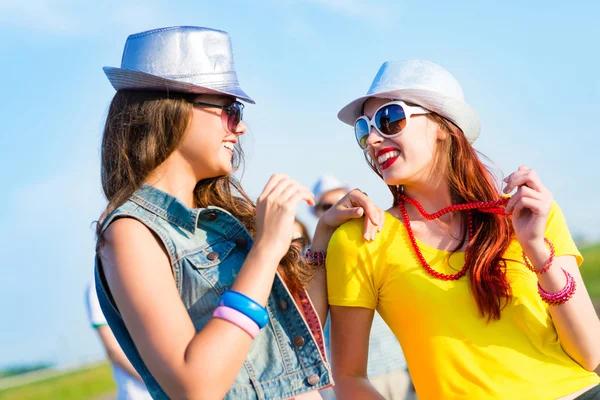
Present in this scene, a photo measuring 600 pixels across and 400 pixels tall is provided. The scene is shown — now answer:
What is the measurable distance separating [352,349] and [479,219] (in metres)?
0.82

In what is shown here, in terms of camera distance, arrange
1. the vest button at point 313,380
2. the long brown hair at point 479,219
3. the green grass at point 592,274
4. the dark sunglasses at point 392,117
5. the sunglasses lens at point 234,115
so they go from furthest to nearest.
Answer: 1. the green grass at point 592,274
2. the dark sunglasses at point 392,117
3. the long brown hair at point 479,219
4. the sunglasses lens at point 234,115
5. the vest button at point 313,380

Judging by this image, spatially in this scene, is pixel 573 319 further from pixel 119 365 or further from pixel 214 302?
pixel 119 365

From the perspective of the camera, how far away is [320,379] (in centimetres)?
259

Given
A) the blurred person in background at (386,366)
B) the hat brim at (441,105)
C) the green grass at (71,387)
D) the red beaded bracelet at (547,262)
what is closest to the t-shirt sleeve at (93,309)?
the blurred person in background at (386,366)

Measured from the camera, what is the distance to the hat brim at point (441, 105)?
3.26m

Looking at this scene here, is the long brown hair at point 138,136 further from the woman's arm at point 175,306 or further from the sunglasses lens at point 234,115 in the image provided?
the woman's arm at point 175,306

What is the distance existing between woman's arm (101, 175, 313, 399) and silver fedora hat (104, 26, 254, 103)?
0.58 metres

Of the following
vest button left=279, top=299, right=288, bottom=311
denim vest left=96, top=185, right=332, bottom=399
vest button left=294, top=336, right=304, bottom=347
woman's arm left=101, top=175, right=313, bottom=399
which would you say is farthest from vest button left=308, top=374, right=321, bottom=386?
woman's arm left=101, top=175, right=313, bottom=399

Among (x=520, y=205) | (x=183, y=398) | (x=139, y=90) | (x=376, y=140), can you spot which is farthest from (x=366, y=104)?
(x=183, y=398)

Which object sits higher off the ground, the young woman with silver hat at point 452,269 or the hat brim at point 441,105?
the hat brim at point 441,105

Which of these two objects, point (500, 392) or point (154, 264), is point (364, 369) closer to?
point (500, 392)

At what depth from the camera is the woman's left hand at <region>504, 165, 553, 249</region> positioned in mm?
2799

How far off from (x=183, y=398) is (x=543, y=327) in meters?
1.57

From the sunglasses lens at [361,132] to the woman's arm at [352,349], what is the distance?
2.62 ft
